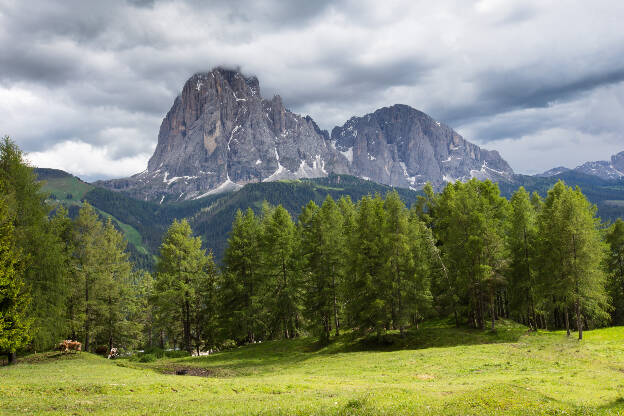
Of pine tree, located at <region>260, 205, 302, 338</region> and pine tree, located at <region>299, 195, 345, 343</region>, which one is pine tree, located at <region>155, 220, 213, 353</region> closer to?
pine tree, located at <region>260, 205, 302, 338</region>

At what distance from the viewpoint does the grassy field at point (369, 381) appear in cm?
1520

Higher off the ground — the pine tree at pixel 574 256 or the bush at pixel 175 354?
the pine tree at pixel 574 256

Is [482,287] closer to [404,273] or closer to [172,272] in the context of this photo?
[404,273]

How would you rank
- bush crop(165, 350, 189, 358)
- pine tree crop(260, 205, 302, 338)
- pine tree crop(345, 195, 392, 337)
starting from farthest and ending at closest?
bush crop(165, 350, 189, 358) → pine tree crop(260, 205, 302, 338) → pine tree crop(345, 195, 392, 337)

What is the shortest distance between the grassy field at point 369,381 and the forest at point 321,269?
171 inches

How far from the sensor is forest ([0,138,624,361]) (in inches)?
1487

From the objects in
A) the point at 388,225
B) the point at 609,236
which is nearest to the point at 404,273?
the point at 388,225

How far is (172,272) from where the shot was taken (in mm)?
52438

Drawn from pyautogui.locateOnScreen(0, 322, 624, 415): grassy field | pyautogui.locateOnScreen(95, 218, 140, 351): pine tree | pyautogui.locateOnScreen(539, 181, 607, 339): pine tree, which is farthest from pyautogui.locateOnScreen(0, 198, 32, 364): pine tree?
pyautogui.locateOnScreen(539, 181, 607, 339): pine tree

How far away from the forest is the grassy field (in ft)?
14.2

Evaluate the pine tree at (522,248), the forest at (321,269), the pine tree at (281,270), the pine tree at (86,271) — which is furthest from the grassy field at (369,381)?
the pine tree at (86,271)

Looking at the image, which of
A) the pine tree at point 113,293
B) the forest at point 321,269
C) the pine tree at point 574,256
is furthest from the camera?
the pine tree at point 113,293

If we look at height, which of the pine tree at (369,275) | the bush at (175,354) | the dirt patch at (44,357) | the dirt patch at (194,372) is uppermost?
the pine tree at (369,275)

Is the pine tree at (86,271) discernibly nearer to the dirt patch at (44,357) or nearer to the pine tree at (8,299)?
the dirt patch at (44,357)
